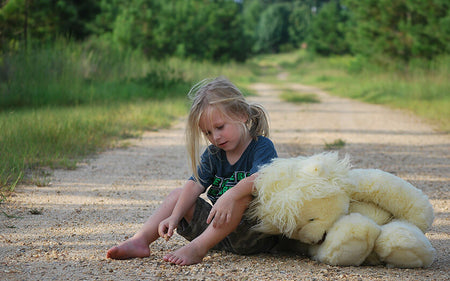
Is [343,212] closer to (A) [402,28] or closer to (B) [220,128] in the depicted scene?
(B) [220,128]

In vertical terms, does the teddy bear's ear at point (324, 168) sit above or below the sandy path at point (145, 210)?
above

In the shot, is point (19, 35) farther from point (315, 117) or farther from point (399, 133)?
point (399, 133)

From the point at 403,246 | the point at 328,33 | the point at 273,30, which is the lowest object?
the point at 403,246

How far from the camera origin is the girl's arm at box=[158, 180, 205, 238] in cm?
279

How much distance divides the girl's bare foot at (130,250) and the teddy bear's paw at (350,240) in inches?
39.4

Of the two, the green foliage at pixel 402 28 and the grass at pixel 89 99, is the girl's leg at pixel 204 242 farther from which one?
the green foliage at pixel 402 28

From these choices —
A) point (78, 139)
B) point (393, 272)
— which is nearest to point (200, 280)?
point (393, 272)

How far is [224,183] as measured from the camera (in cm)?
300

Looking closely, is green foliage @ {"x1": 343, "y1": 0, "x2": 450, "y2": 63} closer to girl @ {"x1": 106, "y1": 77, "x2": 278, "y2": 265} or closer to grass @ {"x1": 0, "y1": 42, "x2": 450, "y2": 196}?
grass @ {"x1": 0, "y1": 42, "x2": 450, "y2": 196}

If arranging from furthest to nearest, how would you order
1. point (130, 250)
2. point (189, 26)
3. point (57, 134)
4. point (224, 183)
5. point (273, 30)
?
point (273, 30), point (189, 26), point (57, 134), point (224, 183), point (130, 250)

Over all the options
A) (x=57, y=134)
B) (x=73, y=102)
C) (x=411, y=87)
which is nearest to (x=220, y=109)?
(x=57, y=134)

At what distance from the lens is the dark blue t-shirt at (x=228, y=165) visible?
2.93 metres

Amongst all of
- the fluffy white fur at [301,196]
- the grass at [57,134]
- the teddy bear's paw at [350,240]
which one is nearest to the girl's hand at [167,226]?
the fluffy white fur at [301,196]

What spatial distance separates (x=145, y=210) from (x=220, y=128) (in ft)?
4.30
